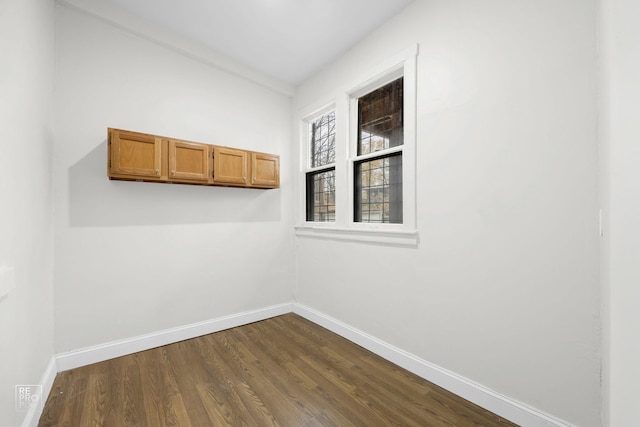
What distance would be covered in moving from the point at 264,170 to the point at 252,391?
2135 millimetres

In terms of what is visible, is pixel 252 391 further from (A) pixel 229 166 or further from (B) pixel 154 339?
(A) pixel 229 166

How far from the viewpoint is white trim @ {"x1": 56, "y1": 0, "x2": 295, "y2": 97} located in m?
2.21

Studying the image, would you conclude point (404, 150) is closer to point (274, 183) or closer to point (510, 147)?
point (510, 147)

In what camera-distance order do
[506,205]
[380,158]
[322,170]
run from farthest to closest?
[322,170] < [380,158] < [506,205]

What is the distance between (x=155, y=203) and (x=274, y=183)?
1.24 metres

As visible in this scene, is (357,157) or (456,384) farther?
(357,157)

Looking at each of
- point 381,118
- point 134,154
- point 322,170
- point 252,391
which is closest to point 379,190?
point 381,118

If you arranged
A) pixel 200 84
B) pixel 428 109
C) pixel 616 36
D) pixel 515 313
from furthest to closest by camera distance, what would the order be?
pixel 200 84
pixel 428 109
pixel 515 313
pixel 616 36

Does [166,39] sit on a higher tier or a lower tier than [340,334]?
higher

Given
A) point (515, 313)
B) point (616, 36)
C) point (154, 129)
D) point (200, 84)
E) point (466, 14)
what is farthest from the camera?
point (200, 84)

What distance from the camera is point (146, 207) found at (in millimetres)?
2506

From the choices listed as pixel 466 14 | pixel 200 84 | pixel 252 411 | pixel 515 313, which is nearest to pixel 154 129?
pixel 200 84

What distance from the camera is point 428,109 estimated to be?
2035 millimetres

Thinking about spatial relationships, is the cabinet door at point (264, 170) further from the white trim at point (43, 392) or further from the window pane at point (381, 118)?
the white trim at point (43, 392)
